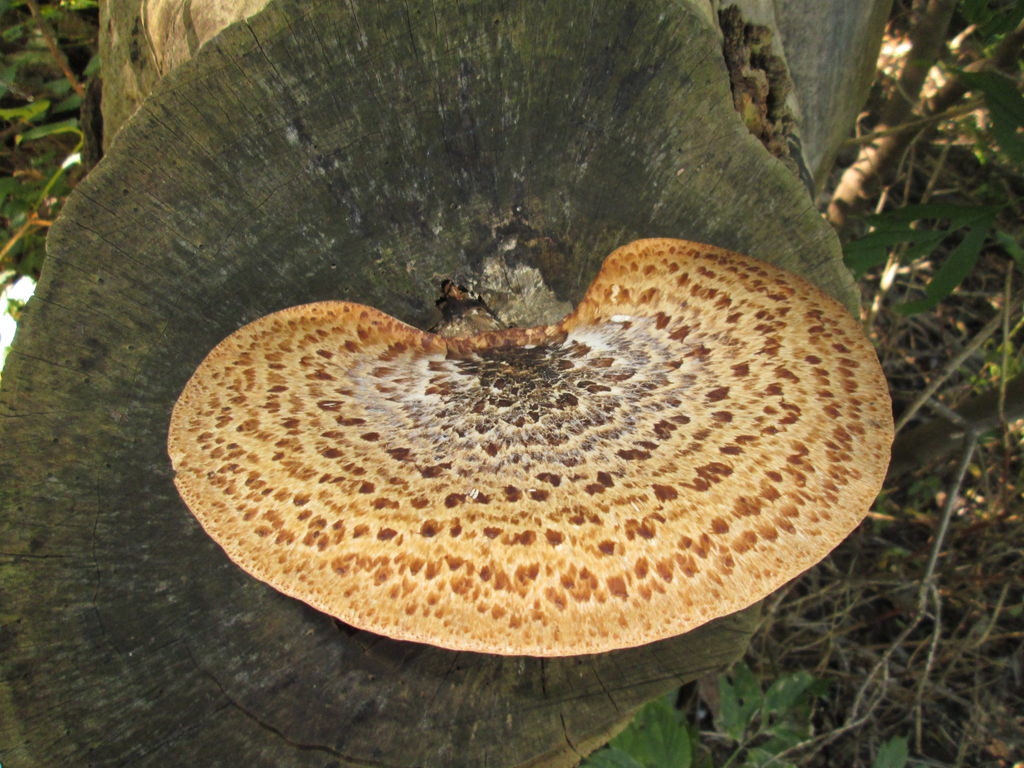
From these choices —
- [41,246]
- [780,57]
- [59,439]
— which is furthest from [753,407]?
[41,246]

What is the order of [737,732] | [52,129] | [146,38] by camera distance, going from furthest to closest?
[52,129]
[737,732]
[146,38]

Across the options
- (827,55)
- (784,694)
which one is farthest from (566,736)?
(827,55)

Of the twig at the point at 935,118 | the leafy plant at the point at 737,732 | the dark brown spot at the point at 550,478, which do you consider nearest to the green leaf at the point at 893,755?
the leafy plant at the point at 737,732

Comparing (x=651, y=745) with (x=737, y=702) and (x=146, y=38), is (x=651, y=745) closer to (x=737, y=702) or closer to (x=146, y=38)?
(x=737, y=702)

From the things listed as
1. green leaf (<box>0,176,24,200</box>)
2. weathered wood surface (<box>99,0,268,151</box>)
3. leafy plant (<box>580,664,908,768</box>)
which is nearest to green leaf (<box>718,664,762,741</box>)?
leafy plant (<box>580,664,908,768</box>)

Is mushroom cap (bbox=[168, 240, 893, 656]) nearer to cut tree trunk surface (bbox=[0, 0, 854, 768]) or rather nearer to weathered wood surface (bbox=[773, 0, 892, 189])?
cut tree trunk surface (bbox=[0, 0, 854, 768])

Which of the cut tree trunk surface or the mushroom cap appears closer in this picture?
the mushroom cap

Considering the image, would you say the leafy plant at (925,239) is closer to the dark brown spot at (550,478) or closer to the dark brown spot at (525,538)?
the dark brown spot at (550,478)
